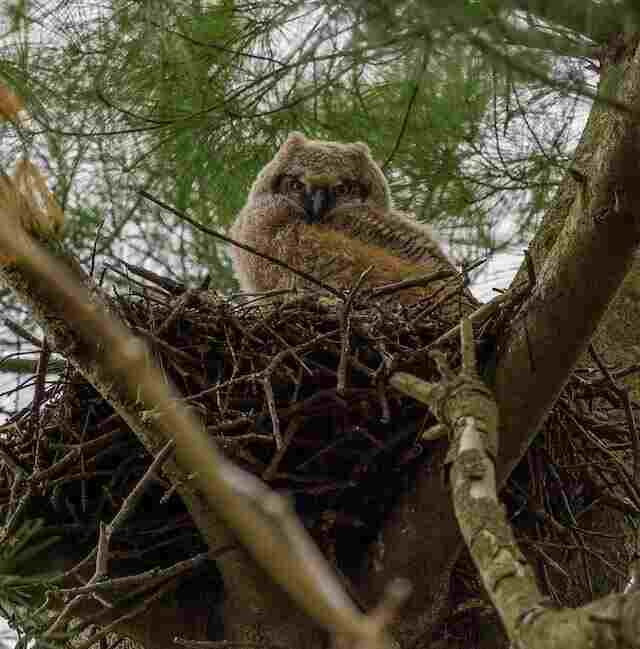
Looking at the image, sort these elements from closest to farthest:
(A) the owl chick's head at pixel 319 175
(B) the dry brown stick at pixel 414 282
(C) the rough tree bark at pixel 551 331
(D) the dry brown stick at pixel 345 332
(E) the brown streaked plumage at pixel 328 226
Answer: (C) the rough tree bark at pixel 551 331 → (D) the dry brown stick at pixel 345 332 → (B) the dry brown stick at pixel 414 282 → (E) the brown streaked plumage at pixel 328 226 → (A) the owl chick's head at pixel 319 175

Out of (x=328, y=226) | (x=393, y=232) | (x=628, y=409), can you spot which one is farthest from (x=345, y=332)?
(x=328, y=226)

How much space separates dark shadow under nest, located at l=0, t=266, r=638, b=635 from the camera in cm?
263

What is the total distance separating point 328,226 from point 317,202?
0.55 ft

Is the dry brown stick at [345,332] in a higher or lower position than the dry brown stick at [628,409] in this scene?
higher

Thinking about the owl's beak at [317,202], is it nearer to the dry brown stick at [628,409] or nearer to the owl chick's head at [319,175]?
the owl chick's head at [319,175]

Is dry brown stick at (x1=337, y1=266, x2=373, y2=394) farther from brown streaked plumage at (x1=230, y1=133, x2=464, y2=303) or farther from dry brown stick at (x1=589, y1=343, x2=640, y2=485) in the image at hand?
brown streaked plumage at (x1=230, y1=133, x2=464, y2=303)

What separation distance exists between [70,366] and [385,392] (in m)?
0.78

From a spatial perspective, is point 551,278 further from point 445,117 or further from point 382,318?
point 445,117

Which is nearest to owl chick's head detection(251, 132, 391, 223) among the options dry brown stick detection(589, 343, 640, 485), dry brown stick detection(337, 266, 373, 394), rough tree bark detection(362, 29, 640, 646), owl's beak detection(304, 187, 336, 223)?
owl's beak detection(304, 187, 336, 223)

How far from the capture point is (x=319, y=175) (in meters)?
4.30

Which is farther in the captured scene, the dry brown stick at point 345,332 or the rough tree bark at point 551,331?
the dry brown stick at point 345,332

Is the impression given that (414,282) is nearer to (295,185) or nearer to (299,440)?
(299,440)

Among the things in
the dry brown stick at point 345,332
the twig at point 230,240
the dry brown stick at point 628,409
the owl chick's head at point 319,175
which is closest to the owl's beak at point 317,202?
the owl chick's head at point 319,175

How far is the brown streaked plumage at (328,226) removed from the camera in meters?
3.74
